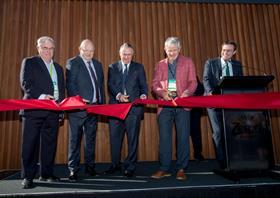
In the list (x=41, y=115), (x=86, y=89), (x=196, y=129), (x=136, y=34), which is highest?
(x=136, y=34)

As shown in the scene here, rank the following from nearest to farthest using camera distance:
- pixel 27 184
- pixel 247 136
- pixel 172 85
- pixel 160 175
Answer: pixel 27 184, pixel 247 136, pixel 160 175, pixel 172 85

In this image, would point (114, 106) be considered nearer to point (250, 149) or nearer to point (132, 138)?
point (132, 138)

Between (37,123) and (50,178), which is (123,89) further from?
(50,178)

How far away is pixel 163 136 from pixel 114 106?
1.93 ft

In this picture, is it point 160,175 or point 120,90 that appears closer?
point 160,175

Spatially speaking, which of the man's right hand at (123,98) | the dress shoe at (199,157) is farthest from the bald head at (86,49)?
the dress shoe at (199,157)

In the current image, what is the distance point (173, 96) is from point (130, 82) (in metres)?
0.54

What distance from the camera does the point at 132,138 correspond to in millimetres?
2910

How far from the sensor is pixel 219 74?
3133 millimetres

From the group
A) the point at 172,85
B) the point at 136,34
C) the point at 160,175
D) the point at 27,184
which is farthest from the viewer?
the point at 136,34

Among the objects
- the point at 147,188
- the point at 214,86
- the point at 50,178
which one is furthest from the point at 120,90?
the point at 147,188

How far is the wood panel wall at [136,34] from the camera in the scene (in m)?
4.52

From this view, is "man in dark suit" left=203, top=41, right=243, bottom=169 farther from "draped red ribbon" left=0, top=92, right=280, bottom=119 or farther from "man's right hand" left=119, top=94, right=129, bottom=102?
"man's right hand" left=119, top=94, right=129, bottom=102

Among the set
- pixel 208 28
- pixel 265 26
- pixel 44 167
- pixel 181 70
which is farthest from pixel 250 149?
pixel 265 26
